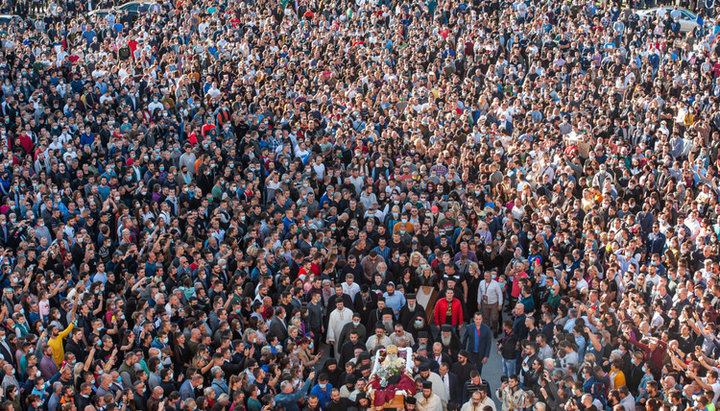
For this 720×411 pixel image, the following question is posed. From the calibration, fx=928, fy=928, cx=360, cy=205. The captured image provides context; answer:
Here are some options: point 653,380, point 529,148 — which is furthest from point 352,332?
point 529,148

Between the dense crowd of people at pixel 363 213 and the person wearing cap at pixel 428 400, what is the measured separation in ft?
0.15

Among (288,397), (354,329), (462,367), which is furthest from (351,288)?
(288,397)

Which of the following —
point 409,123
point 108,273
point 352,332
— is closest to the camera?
point 352,332

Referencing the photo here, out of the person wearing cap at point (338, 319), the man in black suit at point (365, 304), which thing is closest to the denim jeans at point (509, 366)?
the man in black suit at point (365, 304)

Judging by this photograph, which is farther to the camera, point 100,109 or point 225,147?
point 100,109

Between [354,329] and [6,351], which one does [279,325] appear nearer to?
[354,329]

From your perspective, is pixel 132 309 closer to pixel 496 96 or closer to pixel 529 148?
pixel 529 148

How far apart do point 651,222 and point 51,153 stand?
11908mm

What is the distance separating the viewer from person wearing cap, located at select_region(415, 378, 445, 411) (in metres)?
12.0

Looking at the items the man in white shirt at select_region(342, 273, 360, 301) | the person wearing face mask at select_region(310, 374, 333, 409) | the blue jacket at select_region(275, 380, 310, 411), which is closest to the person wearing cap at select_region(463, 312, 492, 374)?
the man in white shirt at select_region(342, 273, 360, 301)

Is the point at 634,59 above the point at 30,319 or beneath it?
above

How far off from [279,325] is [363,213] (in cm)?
440

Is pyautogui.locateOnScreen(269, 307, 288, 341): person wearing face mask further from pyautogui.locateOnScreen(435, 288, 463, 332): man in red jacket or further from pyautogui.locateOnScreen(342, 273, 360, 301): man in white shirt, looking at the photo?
pyautogui.locateOnScreen(435, 288, 463, 332): man in red jacket

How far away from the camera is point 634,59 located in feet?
78.5
